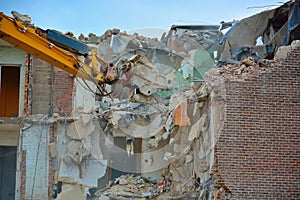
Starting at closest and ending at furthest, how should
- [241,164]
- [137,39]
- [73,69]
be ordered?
[241,164] < [73,69] < [137,39]

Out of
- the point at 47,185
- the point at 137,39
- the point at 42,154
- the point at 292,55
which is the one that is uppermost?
the point at 137,39

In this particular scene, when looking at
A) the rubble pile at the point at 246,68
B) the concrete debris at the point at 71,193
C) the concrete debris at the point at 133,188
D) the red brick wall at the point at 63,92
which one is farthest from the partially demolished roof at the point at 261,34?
the concrete debris at the point at 71,193

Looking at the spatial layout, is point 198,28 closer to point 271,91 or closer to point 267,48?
point 267,48

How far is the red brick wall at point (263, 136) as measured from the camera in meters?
10.3

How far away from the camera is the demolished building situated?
10453 mm

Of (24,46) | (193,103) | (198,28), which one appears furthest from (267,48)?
(198,28)

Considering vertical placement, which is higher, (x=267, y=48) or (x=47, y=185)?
(x=267, y=48)

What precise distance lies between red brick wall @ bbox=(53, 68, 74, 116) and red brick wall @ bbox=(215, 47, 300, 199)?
850cm

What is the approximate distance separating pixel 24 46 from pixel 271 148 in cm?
580

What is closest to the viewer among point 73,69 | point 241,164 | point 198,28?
point 241,164

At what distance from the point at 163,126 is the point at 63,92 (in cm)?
404

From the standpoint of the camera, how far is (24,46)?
1087cm

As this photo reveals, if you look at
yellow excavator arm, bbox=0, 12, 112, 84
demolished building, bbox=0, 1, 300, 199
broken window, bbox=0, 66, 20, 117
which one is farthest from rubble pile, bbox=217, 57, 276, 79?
broken window, bbox=0, 66, 20, 117

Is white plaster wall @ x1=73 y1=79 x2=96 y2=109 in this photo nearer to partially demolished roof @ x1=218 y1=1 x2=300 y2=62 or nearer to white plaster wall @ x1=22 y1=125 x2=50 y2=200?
white plaster wall @ x1=22 y1=125 x2=50 y2=200
